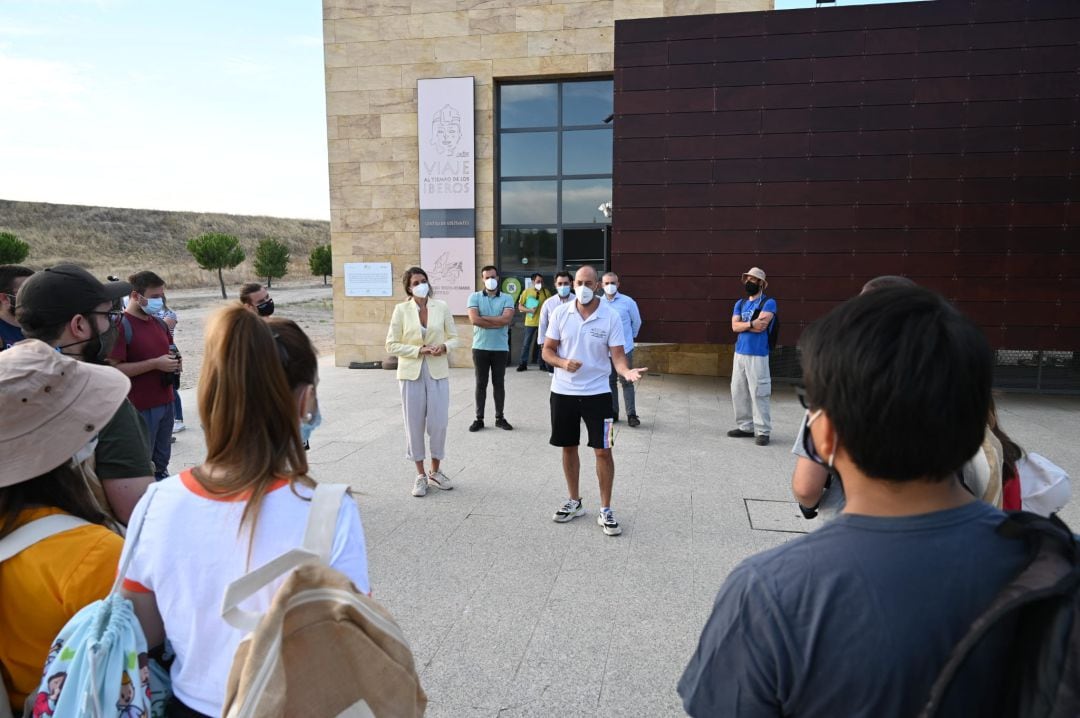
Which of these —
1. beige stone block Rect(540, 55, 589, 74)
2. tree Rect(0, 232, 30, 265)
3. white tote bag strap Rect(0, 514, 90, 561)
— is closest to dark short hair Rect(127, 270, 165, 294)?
white tote bag strap Rect(0, 514, 90, 561)

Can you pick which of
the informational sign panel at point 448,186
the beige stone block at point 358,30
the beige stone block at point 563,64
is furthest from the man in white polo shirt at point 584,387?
the beige stone block at point 358,30

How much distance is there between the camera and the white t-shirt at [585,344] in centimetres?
482

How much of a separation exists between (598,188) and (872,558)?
12264 millimetres

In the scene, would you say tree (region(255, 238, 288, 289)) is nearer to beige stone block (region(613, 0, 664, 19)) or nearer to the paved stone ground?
beige stone block (region(613, 0, 664, 19))

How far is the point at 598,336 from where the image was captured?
4.89m

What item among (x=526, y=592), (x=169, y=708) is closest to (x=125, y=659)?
(x=169, y=708)

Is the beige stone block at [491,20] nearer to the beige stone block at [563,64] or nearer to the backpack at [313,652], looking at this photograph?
the beige stone block at [563,64]

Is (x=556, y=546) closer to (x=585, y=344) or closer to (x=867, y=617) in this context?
(x=585, y=344)

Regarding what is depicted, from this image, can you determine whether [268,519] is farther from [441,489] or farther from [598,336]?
[441,489]

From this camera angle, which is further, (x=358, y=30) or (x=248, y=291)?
(x=358, y=30)

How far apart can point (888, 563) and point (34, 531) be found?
1.76 meters

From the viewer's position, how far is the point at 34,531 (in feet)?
4.88

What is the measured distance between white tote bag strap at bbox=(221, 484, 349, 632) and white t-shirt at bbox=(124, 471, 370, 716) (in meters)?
0.04

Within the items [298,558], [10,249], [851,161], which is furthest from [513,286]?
[10,249]
